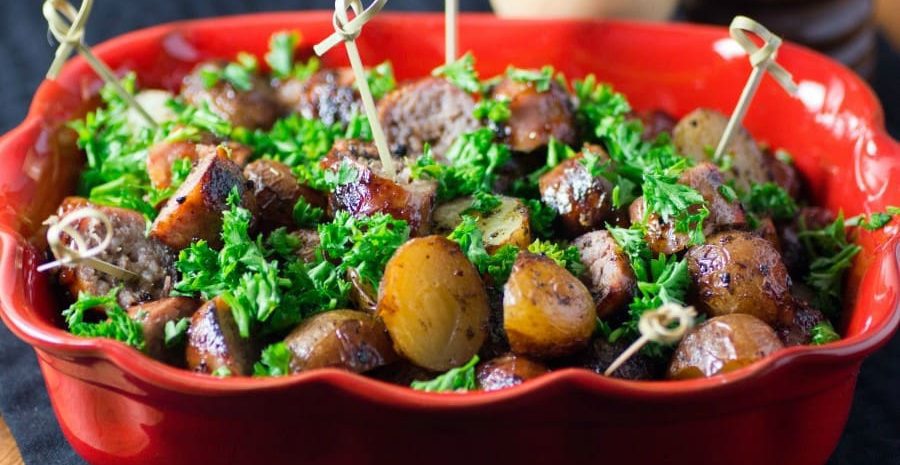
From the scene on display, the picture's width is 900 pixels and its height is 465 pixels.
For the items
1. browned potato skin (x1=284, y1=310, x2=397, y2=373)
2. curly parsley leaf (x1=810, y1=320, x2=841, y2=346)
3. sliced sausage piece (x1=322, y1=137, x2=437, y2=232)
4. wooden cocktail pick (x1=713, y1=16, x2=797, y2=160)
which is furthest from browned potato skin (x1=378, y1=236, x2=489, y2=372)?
wooden cocktail pick (x1=713, y1=16, x2=797, y2=160)

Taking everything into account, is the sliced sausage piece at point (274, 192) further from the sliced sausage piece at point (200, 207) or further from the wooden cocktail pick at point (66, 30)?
the wooden cocktail pick at point (66, 30)

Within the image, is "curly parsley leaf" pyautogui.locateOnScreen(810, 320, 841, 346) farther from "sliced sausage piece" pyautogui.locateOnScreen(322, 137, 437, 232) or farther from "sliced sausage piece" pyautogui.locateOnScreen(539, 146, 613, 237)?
"sliced sausage piece" pyautogui.locateOnScreen(322, 137, 437, 232)

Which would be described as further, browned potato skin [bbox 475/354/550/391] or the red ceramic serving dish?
browned potato skin [bbox 475/354/550/391]

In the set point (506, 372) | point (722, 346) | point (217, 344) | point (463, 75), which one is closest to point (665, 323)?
point (722, 346)

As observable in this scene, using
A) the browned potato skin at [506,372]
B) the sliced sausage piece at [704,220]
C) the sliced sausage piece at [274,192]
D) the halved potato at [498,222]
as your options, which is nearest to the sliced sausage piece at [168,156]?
the sliced sausage piece at [274,192]

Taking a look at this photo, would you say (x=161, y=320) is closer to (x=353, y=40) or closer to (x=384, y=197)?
(x=384, y=197)

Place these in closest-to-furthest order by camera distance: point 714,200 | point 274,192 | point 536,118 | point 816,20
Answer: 1. point 714,200
2. point 274,192
3. point 536,118
4. point 816,20

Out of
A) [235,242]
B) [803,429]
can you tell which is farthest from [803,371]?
[235,242]
